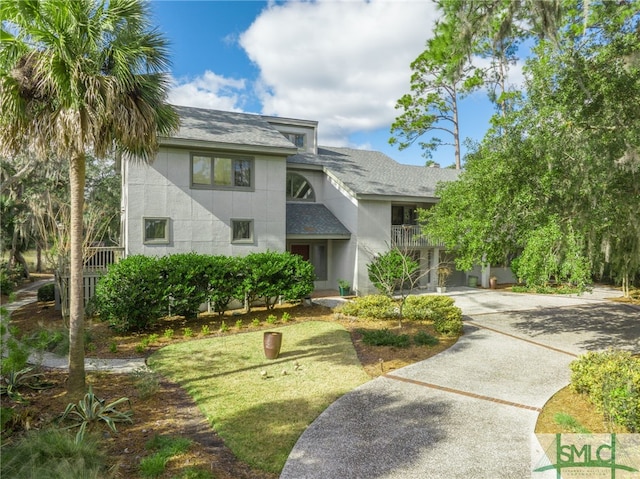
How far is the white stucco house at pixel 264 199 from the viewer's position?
14719 mm

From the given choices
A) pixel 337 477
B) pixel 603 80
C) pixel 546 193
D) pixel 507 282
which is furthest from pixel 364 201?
pixel 337 477

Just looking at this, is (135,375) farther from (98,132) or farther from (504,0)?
(504,0)

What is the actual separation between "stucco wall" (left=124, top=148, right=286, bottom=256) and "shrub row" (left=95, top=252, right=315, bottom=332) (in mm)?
1887

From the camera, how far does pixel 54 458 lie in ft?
15.3

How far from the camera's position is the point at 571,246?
340 inches

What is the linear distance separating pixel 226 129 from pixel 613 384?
15.8 m

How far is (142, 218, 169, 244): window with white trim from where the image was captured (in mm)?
14539

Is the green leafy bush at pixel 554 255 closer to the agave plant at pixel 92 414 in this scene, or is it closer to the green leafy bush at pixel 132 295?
the agave plant at pixel 92 414

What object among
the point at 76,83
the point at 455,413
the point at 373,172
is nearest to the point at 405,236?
the point at 373,172

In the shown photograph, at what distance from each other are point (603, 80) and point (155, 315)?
13.6m

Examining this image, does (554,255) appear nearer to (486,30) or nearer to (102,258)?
(486,30)

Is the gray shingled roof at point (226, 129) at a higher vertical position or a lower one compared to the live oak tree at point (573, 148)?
higher

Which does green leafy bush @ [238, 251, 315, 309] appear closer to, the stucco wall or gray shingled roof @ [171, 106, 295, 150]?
the stucco wall

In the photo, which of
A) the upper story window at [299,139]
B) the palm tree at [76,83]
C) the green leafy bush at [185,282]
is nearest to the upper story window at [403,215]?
the upper story window at [299,139]
